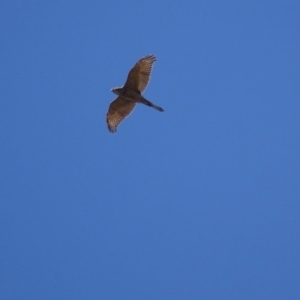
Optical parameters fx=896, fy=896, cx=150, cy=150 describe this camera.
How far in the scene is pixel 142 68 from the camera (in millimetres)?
30344

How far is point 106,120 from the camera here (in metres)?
31.8

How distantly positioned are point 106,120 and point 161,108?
2.53 metres

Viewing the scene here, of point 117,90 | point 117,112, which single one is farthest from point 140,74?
point 117,112

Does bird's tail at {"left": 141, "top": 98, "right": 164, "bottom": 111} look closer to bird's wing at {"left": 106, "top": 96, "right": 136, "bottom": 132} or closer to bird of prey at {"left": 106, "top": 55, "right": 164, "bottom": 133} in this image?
bird of prey at {"left": 106, "top": 55, "right": 164, "bottom": 133}

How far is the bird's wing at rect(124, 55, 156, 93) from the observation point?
30266mm

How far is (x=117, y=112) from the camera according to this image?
31703 mm

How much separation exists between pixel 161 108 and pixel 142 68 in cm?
152

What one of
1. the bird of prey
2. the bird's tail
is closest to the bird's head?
the bird of prey

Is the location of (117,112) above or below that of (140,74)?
below

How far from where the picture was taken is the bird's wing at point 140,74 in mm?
30266

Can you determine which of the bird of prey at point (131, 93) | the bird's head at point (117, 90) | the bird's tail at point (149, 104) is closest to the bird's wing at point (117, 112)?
the bird of prey at point (131, 93)

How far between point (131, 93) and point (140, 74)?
0.75 m

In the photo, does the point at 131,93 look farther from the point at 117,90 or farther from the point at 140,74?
the point at 140,74

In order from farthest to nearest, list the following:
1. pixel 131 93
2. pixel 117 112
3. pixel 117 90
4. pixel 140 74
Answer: pixel 117 112 < pixel 117 90 < pixel 131 93 < pixel 140 74
